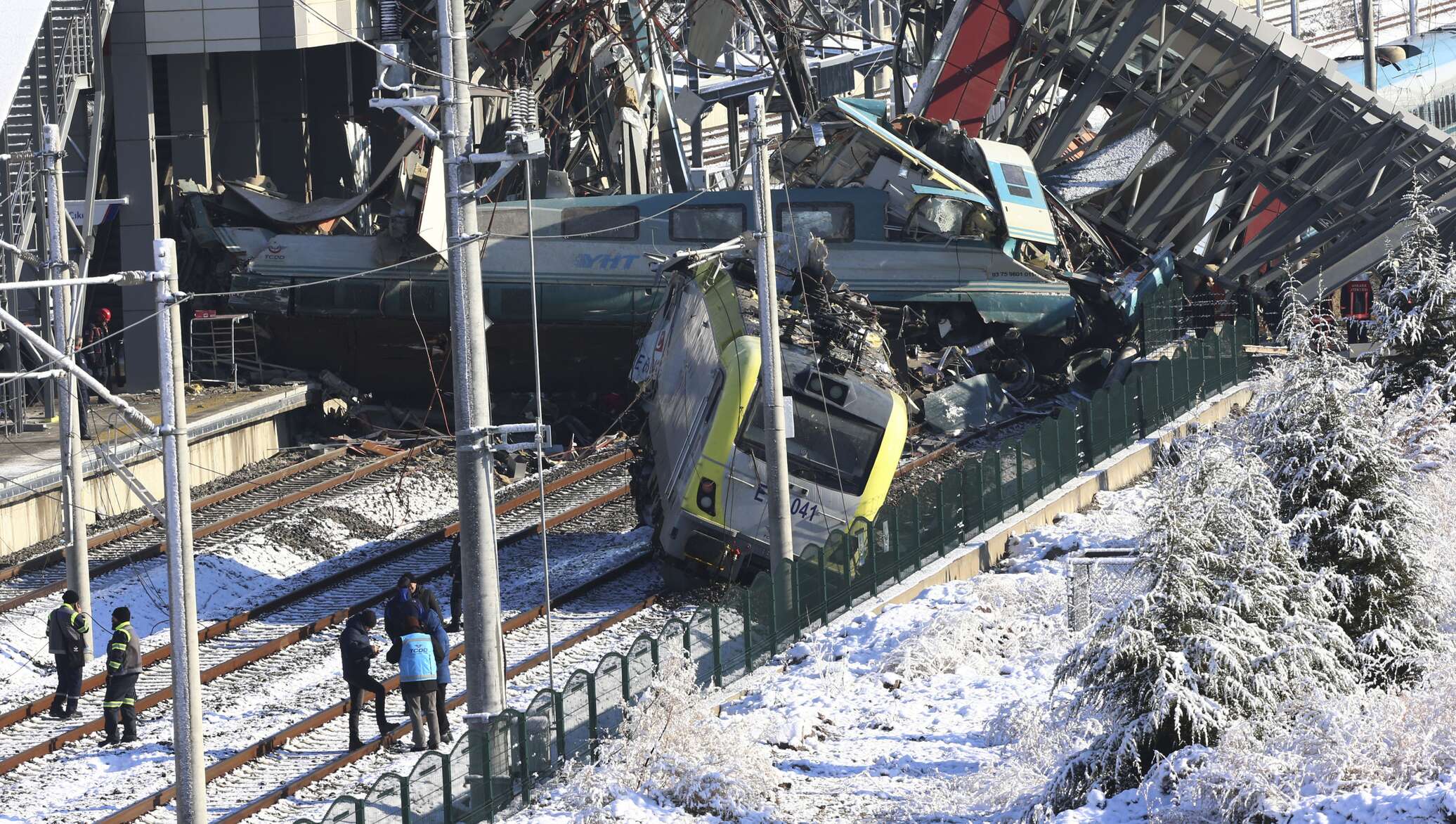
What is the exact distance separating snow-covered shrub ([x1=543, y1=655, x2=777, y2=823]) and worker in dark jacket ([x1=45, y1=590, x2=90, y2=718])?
5.73 metres

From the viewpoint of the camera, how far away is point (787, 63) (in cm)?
4094

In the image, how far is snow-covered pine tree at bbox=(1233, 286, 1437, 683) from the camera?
17.5 m

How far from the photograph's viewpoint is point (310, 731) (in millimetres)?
19484

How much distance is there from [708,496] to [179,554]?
861 cm

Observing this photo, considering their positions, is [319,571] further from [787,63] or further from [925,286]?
[787,63]

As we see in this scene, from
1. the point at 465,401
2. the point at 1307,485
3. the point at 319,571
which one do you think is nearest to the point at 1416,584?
the point at 1307,485

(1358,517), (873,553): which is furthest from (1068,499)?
(1358,517)

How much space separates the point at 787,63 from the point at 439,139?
2530 cm

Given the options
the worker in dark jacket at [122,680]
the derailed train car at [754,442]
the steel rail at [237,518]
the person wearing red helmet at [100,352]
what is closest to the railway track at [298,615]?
the worker in dark jacket at [122,680]

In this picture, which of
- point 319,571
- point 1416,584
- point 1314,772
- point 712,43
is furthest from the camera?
point 712,43

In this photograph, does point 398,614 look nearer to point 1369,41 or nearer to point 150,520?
point 150,520

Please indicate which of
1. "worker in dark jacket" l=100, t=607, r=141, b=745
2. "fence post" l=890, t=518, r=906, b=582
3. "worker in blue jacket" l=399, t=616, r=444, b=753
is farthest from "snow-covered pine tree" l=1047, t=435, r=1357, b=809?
"worker in dark jacket" l=100, t=607, r=141, b=745

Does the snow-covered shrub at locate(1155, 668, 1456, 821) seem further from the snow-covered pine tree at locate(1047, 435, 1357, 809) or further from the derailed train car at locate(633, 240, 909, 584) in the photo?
the derailed train car at locate(633, 240, 909, 584)

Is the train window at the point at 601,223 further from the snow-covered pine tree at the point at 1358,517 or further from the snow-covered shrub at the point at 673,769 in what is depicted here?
the snow-covered pine tree at the point at 1358,517
